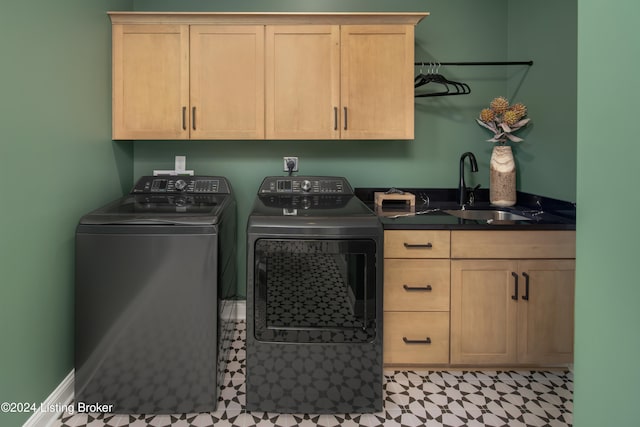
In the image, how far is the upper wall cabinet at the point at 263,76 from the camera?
229 centimetres

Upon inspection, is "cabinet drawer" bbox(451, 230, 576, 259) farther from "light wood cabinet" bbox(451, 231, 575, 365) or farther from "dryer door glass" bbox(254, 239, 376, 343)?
"dryer door glass" bbox(254, 239, 376, 343)

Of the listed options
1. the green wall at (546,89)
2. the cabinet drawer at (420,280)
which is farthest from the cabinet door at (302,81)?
the green wall at (546,89)

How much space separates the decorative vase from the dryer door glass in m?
1.31

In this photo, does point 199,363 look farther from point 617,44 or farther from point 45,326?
point 617,44

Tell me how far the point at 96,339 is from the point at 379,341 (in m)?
1.28

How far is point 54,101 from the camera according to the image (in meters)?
1.70

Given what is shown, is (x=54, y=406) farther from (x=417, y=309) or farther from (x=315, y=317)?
(x=417, y=309)

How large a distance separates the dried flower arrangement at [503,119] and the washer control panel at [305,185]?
3.46ft

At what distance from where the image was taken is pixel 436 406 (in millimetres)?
1830

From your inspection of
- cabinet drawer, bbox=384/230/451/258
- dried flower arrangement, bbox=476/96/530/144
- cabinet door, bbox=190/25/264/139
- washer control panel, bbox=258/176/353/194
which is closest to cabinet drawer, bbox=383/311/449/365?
cabinet drawer, bbox=384/230/451/258

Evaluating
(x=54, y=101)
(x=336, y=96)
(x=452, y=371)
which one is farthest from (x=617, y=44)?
(x=54, y=101)

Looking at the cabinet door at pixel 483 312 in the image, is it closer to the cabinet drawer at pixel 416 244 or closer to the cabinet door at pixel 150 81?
the cabinet drawer at pixel 416 244

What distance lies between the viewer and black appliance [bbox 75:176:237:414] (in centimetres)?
168

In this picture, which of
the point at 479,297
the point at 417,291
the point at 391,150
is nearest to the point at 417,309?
the point at 417,291
